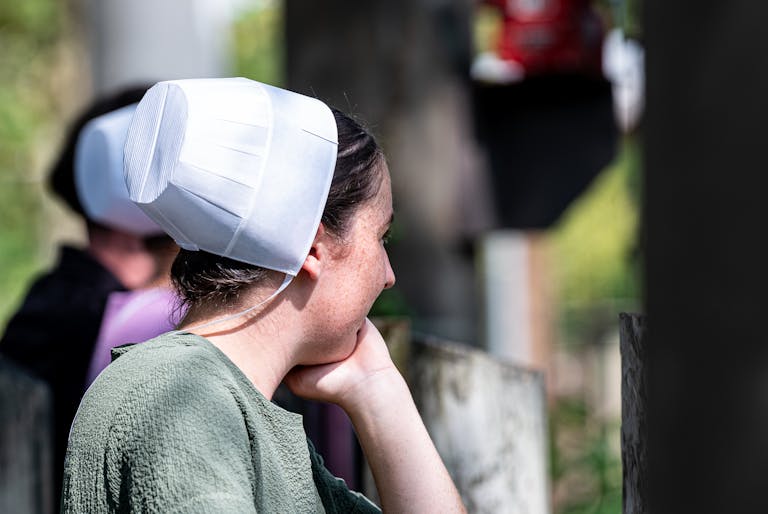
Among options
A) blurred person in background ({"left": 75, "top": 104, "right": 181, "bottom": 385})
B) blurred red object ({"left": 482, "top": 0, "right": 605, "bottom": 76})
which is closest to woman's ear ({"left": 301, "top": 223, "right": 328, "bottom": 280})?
blurred person in background ({"left": 75, "top": 104, "right": 181, "bottom": 385})

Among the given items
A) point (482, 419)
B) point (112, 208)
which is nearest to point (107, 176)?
point (112, 208)

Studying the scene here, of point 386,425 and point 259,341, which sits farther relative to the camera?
point 386,425

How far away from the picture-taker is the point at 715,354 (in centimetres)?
96

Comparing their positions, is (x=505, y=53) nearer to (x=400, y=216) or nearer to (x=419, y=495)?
(x=400, y=216)

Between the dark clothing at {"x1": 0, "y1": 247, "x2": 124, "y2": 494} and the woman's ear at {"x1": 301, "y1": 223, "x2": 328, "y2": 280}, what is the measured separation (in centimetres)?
145

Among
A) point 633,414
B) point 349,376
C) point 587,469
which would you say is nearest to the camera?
point 633,414

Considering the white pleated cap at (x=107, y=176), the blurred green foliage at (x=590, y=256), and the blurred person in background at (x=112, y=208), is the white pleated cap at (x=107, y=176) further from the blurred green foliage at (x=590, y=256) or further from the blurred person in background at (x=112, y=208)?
the blurred green foliage at (x=590, y=256)

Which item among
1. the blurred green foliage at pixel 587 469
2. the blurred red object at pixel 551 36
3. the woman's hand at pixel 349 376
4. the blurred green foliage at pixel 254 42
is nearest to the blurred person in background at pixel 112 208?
the woman's hand at pixel 349 376

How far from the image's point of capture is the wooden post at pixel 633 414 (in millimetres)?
Answer: 1808

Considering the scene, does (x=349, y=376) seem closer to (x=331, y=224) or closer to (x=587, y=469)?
(x=331, y=224)

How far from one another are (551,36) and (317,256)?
3.15 m

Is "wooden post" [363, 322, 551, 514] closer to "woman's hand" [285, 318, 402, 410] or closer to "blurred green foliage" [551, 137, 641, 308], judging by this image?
"woman's hand" [285, 318, 402, 410]

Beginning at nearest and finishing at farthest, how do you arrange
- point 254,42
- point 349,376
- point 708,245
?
point 708,245 → point 349,376 → point 254,42

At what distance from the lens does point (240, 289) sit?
182cm
